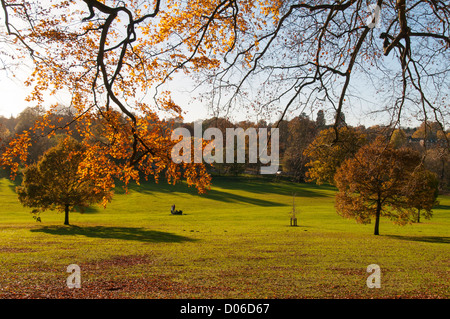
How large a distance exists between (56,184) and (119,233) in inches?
303

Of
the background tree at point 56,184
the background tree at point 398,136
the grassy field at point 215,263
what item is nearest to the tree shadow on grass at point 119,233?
the grassy field at point 215,263

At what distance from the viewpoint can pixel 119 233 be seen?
23.2 meters

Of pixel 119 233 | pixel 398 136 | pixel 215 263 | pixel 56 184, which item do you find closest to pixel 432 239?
pixel 215 263

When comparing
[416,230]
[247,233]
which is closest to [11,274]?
[247,233]

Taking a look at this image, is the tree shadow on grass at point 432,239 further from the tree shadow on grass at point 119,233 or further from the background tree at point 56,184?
the background tree at point 56,184

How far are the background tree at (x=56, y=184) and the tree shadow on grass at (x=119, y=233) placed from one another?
222 cm

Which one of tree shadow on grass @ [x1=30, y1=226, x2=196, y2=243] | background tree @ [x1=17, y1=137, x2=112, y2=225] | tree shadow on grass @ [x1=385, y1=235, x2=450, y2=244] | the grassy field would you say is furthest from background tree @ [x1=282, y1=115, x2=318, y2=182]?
background tree @ [x1=17, y1=137, x2=112, y2=225]

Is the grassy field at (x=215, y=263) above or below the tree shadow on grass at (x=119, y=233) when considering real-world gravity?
above

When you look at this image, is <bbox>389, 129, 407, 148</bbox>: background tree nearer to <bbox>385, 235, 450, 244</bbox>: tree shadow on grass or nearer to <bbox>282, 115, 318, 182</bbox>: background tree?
<bbox>282, 115, 318, 182</bbox>: background tree

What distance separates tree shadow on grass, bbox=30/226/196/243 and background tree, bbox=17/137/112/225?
222 centimetres

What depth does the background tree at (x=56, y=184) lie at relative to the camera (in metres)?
26.2

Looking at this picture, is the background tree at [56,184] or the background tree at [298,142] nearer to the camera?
the background tree at [298,142]

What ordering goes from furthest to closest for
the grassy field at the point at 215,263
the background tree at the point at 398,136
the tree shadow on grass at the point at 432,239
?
the tree shadow on grass at the point at 432,239
the grassy field at the point at 215,263
the background tree at the point at 398,136

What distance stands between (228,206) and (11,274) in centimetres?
3685
